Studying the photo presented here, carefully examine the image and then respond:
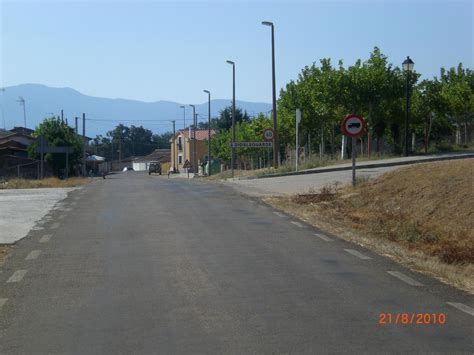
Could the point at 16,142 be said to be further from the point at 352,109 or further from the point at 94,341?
the point at 94,341

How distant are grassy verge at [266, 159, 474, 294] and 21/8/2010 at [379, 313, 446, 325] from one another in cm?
164

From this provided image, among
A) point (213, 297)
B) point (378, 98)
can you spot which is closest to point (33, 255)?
point (213, 297)

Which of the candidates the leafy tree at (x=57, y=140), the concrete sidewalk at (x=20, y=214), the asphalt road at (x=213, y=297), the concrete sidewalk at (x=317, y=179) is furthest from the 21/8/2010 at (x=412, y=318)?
the leafy tree at (x=57, y=140)

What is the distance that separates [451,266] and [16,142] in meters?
69.7

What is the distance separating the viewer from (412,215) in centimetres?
1496

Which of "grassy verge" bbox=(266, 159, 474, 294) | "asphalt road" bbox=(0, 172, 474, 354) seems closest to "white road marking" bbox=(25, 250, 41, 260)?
"asphalt road" bbox=(0, 172, 474, 354)

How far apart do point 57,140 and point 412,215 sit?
5559cm

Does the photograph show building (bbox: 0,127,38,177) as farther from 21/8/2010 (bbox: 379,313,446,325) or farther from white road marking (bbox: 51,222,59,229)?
21/8/2010 (bbox: 379,313,446,325)

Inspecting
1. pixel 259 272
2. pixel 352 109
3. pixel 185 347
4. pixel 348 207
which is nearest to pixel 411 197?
pixel 348 207

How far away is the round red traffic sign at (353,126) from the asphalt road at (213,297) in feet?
23.5

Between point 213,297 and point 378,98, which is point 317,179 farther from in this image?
point 213,297

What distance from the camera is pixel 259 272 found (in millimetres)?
Result: 9219

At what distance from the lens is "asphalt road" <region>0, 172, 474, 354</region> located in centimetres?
610

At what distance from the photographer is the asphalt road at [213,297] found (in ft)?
20.0
